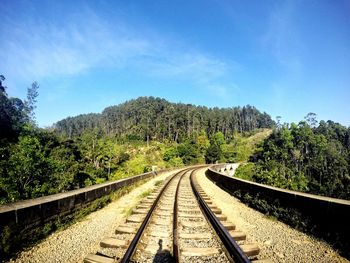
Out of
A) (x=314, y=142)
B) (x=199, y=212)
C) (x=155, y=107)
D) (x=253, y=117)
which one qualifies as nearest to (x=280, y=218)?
(x=199, y=212)

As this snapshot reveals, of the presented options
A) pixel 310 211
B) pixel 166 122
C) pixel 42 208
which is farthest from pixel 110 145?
A: pixel 310 211

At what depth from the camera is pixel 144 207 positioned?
881 cm

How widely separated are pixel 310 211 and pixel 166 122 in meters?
105

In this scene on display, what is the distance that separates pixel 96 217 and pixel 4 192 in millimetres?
11632

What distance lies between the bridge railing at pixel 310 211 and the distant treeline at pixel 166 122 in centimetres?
9140

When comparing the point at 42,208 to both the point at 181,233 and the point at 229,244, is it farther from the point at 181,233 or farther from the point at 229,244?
the point at 229,244

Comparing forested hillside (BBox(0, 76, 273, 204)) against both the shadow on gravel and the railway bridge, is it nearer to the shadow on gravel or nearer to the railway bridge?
the railway bridge

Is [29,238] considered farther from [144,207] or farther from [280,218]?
[280,218]

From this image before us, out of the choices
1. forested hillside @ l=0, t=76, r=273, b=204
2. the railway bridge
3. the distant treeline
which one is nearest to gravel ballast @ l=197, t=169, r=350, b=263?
the railway bridge

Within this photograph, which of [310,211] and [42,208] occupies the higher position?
[42,208]

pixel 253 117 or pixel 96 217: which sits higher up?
pixel 253 117

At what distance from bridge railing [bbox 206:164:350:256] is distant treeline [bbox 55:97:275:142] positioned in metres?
91.4

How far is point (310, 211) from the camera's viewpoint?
655 cm

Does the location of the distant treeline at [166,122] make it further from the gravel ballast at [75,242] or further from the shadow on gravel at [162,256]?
the shadow on gravel at [162,256]
